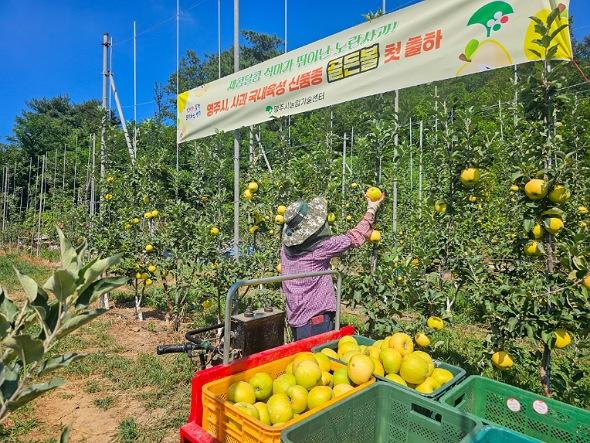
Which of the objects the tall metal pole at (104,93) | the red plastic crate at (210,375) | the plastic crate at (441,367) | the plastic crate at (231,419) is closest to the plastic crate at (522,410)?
the plastic crate at (441,367)

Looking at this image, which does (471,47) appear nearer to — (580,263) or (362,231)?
(362,231)

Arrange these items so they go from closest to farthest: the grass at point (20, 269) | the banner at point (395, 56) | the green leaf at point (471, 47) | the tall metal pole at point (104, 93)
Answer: the banner at point (395, 56) < the green leaf at point (471, 47) < the tall metal pole at point (104, 93) < the grass at point (20, 269)

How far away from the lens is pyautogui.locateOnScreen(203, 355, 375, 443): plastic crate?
1469mm

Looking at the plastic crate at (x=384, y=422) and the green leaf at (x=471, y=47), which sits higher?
the green leaf at (x=471, y=47)

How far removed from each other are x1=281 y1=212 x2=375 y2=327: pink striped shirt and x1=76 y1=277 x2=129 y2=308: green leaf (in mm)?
2347

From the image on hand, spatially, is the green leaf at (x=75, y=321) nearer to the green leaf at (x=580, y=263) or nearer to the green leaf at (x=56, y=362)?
the green leaf at (x=56, y=362)

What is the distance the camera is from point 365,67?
379 centimetres

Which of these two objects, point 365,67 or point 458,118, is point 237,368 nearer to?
point 458,118

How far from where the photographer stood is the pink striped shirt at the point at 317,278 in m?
3.21

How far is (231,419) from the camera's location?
1.61 metres

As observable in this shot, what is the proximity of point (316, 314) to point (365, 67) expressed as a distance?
2.19m

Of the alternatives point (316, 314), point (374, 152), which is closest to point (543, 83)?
point (374, 152)

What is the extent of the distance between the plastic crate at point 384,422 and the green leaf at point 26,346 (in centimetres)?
84

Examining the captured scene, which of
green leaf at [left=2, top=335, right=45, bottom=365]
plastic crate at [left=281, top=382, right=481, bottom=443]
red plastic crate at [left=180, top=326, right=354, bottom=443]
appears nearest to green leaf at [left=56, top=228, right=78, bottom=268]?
green leaf at [left=2, top=335, right=45, bottom=365]
